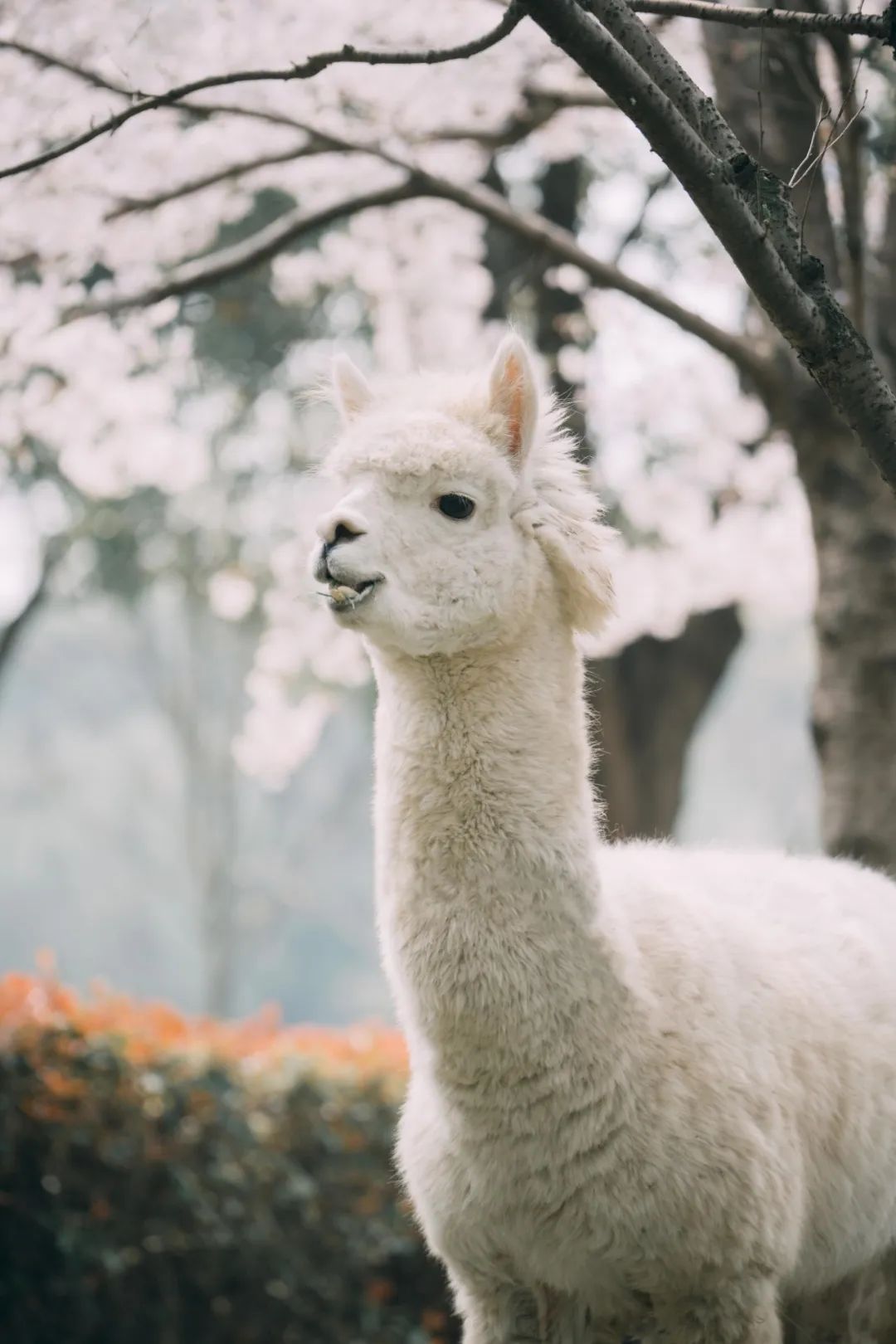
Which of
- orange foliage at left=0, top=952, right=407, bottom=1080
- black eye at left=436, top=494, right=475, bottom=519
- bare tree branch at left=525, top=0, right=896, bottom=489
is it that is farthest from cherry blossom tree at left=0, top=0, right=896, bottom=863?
orange foliage at left=0, top=952, right=407, bottom=1080

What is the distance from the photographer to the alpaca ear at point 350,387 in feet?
10.3

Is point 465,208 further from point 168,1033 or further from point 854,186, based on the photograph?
point 168,1033

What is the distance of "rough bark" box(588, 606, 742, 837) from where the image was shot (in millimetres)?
7395

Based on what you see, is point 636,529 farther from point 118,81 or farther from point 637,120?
→ point 637,120

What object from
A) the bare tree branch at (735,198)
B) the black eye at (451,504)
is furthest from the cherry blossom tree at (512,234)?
the black eye at (451,504)

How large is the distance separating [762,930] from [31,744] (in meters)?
34.3

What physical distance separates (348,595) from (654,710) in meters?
5.47

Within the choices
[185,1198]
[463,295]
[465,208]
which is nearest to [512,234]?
[465,208]

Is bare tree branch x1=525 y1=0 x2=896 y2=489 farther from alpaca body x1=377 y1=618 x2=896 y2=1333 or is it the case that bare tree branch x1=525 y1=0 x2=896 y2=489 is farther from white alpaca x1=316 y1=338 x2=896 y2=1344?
alpaca body x1=377 y1=618 x2=896 y2=1333

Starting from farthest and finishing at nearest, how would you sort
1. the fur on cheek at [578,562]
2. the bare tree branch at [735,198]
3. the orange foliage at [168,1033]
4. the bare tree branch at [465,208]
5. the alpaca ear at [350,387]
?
the orange foliage at [168,1033]
the bare tree branch at [465,208]
the alpaca ear at [350,387]
the fur on cheek at [578,562]
the bare tree branch at [735,198]

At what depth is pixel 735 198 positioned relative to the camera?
221 centimetres

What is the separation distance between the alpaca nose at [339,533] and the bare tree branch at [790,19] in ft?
3.41

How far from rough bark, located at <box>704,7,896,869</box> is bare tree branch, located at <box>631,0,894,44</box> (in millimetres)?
2761

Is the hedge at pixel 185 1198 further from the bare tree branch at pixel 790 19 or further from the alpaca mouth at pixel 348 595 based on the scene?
the bare tree branch at pixel 790 19
